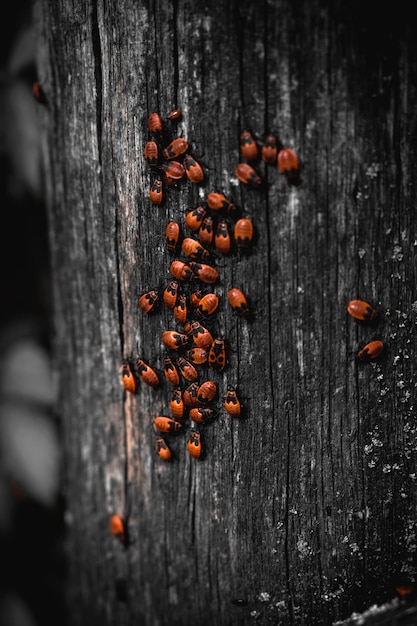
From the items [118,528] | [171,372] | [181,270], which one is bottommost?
[118,528]

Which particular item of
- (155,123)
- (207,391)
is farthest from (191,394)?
(155,123)

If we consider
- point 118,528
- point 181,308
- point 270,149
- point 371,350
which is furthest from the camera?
point 118,528

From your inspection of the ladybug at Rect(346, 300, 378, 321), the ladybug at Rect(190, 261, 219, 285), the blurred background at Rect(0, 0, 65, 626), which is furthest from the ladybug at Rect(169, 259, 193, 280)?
the blurred background at Rect(0, 0, 65, 626)

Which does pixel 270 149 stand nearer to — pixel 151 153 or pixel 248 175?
pixel 248 175

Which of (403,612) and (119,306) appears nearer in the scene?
(403,612)

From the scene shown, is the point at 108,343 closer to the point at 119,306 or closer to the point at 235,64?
the point at 119,306

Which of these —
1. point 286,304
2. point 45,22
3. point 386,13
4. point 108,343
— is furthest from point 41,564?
point 386,13

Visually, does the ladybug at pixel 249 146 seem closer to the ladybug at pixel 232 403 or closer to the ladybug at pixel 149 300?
the ladybug at pixel 149 300
